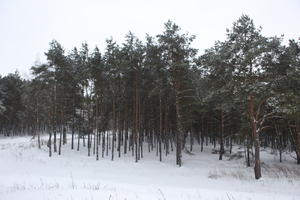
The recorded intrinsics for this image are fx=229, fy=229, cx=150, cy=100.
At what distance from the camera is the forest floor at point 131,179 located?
9344mm

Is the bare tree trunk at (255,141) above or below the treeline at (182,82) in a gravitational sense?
below

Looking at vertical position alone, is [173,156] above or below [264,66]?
below

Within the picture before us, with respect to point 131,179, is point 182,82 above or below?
above

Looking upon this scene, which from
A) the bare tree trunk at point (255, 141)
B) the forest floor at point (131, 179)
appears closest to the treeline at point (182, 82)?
the bare tree trunk at point (255, 141)

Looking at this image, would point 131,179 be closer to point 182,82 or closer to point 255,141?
point 255,141

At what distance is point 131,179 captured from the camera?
57.7ft

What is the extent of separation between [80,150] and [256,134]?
2401 cm

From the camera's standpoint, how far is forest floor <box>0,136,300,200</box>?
9.34 m

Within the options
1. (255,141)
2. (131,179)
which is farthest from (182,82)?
(131,179)

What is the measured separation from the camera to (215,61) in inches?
712

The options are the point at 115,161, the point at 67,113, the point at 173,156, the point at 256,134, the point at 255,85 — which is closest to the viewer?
the point at 255,85

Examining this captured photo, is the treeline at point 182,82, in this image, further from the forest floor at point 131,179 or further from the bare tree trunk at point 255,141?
the forest floor at point 131,179

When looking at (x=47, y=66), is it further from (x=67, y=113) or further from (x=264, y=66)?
(x=264, y=66)

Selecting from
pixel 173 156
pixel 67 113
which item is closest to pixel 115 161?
pixel 173 156
